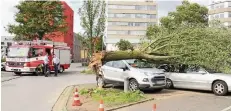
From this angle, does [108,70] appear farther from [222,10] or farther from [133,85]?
[222,10]

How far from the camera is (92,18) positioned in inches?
1384

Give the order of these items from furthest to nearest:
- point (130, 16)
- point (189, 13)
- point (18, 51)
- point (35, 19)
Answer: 1. point (130, 16)
2. point (35, 19)
3. point (189, 13)
4. point (18, 51)

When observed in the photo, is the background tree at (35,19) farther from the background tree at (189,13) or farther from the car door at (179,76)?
the car door at (179,76)

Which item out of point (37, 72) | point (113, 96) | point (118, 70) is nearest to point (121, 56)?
point (118, 70)

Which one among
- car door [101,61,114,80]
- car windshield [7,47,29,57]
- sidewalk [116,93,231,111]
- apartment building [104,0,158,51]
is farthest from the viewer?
apartment building [104,0,158,51]

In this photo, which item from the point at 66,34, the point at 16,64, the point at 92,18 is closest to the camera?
the point at 16,64

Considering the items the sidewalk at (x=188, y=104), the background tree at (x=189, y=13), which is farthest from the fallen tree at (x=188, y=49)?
the background tree at (x=189, y=13)

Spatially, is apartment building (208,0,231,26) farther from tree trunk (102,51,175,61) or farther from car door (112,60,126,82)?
car door (112,60,126,82)

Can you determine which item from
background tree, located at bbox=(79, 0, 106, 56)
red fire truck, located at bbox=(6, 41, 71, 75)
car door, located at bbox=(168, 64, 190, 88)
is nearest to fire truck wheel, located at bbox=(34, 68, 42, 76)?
red fire truck, located at bbox=(6, 41, 71, 75)

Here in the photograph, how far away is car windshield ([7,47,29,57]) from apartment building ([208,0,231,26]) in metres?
62.1

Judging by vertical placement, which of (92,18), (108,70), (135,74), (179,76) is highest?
(92,18)

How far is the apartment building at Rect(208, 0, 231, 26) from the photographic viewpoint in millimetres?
83938

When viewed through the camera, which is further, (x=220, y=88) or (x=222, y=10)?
(x=222, y=10)

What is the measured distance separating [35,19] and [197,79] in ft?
117
